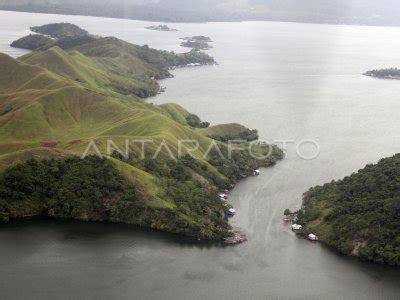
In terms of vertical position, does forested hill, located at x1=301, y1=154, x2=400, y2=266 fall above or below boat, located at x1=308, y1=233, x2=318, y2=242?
above

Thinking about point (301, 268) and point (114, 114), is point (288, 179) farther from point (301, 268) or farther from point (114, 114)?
point (114, 114)

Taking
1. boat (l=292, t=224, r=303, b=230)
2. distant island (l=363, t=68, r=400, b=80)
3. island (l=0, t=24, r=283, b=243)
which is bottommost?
distant island (l=363, t=68, r=400, b=80)

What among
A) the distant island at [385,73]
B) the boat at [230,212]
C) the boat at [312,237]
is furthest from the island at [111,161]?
the distant island at [385,73]

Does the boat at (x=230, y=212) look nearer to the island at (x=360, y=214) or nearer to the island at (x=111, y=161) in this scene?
the island at (x=111, y=161)

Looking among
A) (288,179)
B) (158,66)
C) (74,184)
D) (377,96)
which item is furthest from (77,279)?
(158,66)

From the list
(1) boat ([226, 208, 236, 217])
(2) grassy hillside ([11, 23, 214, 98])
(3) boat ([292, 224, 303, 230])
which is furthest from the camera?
(2) grassy hillside ([11, 23, 214, 98])

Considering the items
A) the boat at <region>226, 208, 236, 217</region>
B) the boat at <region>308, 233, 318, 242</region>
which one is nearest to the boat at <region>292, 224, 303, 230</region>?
the boat at <region>308, 233, 318, 242</region>

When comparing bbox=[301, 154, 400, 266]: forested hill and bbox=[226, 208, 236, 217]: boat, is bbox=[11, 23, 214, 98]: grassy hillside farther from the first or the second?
bbox=[301, 154, 400, 266]: forested hill

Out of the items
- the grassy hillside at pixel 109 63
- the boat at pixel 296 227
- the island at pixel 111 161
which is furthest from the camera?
the grassy hillside at pixel 109 63
